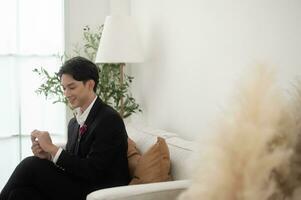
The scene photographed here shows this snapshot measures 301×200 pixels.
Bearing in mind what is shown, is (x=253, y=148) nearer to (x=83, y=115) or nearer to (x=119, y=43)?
(x=83, y=115)

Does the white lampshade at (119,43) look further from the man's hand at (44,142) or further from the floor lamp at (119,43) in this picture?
the man's hand at (44,142)

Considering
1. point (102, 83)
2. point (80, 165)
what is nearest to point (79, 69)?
point (80, 165)

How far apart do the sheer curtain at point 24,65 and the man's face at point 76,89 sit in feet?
5.44

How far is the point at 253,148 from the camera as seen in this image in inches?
19.0

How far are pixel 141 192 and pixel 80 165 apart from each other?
18.1 inches

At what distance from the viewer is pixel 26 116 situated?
3859 mm

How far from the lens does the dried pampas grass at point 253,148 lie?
48cm

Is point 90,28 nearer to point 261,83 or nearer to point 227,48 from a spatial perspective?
point 227,48

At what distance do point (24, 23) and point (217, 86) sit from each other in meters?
2.21

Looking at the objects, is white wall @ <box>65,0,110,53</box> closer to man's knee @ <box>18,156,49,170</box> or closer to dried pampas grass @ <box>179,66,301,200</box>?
man's knee @ <box>18,156,49,170</box>

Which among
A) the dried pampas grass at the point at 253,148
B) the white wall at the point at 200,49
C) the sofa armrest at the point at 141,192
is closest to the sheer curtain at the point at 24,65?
the white wall at the point at 200,49

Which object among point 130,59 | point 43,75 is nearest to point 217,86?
point 130,59

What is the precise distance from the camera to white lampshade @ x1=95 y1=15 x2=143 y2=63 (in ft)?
10.00

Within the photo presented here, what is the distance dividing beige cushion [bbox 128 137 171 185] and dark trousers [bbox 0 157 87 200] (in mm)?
296
